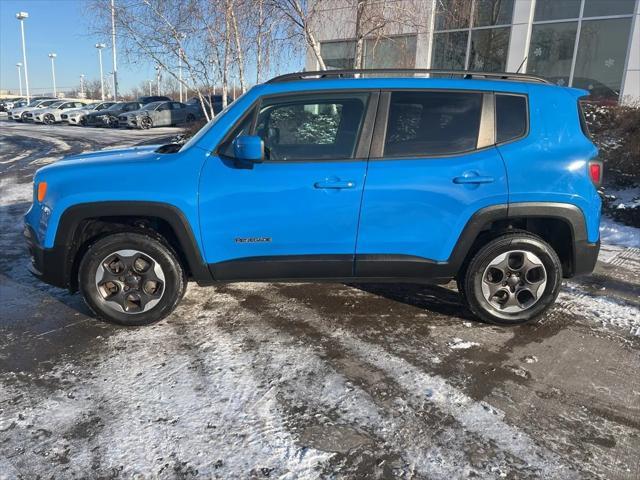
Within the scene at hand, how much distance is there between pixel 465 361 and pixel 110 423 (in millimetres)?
2219

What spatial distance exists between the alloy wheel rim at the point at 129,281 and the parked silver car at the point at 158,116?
2352cm

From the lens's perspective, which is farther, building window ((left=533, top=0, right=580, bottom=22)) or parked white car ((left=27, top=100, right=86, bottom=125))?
→ parked white car ((left=27, top=100, right=86, bottom=125))

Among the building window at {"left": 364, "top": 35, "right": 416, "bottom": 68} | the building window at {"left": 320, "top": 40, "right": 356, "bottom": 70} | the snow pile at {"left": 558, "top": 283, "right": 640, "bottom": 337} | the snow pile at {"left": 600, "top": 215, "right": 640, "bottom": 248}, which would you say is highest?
the building window at {"left": 320, "top": 40, "right": 356, "bottom": 70}

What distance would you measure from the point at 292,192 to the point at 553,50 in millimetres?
13607

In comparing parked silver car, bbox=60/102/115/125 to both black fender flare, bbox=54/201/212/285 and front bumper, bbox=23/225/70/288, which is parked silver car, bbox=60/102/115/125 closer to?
front bumper, bbox=23/225/70/288

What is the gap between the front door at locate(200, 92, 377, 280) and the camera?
336 cm

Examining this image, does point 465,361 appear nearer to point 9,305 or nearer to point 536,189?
point 536,189

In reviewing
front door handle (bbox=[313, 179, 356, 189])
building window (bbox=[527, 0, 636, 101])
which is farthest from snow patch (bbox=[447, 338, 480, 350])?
building window (bbox=[527, 0, 636, 101])

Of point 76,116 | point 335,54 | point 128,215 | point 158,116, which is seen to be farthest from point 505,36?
point 76,116

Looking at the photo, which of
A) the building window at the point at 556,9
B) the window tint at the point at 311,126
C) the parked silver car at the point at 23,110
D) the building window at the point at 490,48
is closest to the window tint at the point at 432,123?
the window tint at the point at 311,126

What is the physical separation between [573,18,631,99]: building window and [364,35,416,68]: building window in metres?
4.87

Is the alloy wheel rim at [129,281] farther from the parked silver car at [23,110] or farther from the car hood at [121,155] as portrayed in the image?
the parked silver car at [23,110]

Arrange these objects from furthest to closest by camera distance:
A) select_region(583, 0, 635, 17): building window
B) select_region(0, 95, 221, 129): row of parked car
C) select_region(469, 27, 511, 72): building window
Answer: select_region(0, 95, 221, 129): row of parked car, select_region(469, 27, 511, 72): building window, select_region(583, 0, 635, 17): building window

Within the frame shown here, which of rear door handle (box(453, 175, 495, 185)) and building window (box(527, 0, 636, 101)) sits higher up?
building window (box(527, 0, 636, 101))
